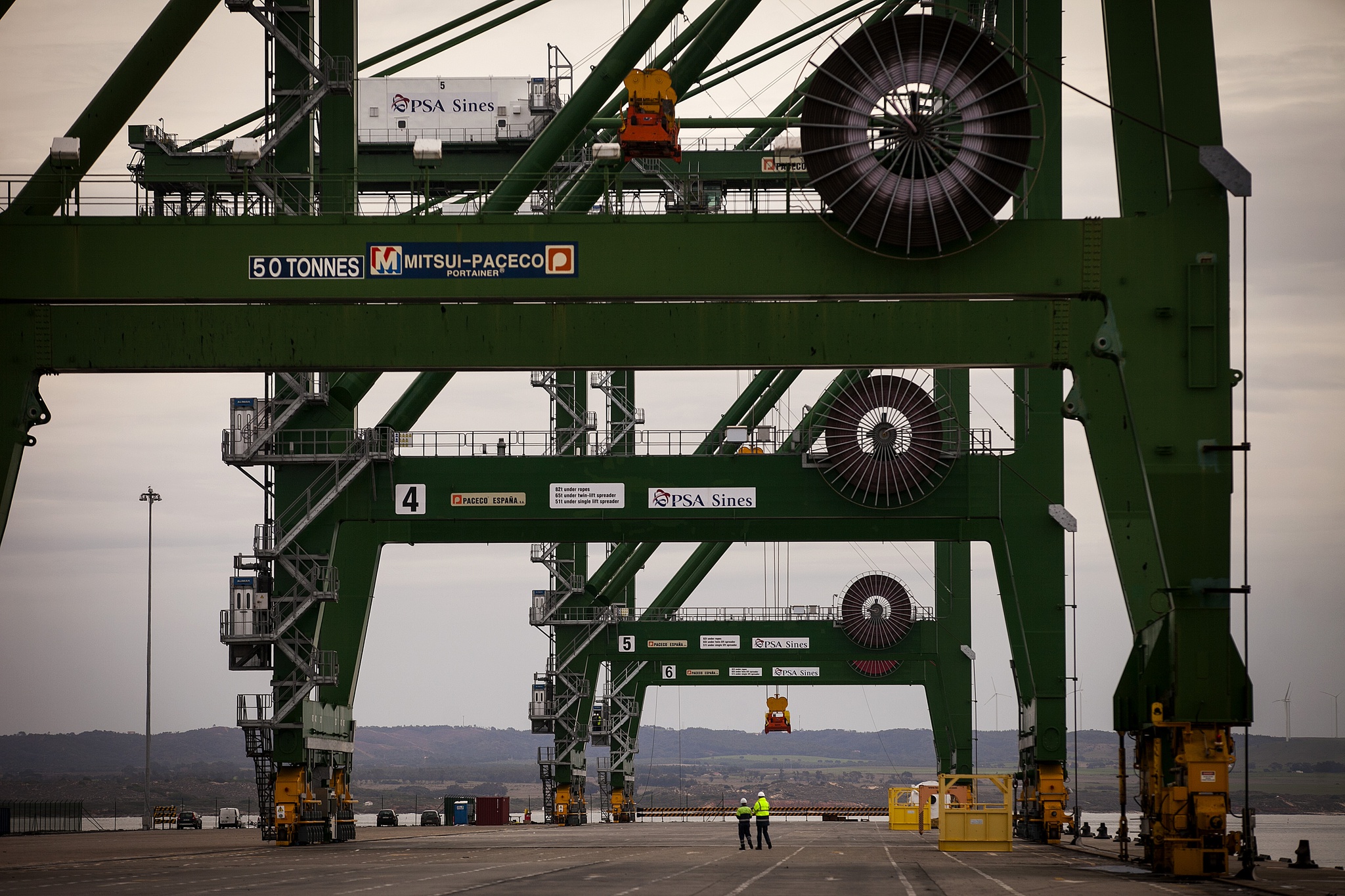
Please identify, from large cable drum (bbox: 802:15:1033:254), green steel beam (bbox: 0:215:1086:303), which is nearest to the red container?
green steel beam (bbox: 0:215:1086:303)

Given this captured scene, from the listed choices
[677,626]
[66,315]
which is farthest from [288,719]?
[677,626]

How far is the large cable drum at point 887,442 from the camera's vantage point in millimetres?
41375

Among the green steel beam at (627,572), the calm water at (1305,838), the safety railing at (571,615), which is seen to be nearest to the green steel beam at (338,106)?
the calm water at (1305,838)

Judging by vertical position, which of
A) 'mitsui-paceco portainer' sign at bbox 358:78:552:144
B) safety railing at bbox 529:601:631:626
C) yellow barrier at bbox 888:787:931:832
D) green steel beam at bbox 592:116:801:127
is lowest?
yellow barrier at bbox 888:787:931:832

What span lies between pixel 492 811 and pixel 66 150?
55.6 m

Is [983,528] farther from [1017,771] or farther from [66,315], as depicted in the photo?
[66,315]

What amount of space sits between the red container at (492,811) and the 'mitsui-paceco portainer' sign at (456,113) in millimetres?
37374

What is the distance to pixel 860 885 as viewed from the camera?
2397 centimetres

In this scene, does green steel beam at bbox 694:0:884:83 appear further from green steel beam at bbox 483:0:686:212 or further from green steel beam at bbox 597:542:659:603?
green steel beam at bbox 597:542:659:603

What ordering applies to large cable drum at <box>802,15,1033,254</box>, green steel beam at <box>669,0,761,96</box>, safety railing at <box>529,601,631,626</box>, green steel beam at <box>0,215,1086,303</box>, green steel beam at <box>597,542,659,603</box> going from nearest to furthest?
large cable drum at <box>802,15,1033,254</box>
green steel beam at <box>0,215,1086,303</box>
green steel beam at <box>669,0,761,96</box>
green steel beam at <box>597,542,659,603</box>
safety railing at <box>529,601,631,626</box>

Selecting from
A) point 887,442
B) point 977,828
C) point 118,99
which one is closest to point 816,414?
point 887,442

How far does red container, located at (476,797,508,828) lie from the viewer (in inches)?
3019

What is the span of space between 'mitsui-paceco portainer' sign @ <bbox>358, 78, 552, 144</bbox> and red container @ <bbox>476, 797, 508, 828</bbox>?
1471 inches

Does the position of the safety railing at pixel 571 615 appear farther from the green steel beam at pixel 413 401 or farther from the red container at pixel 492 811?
the green steel beam at pixel 413 401
